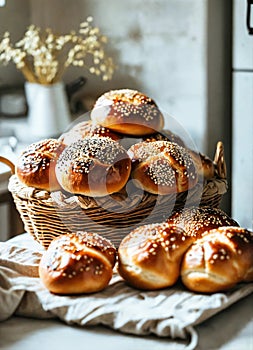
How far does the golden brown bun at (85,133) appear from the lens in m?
1.44

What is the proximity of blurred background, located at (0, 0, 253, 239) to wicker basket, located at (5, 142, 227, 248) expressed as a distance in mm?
1355

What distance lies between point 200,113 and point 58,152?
1433 mm

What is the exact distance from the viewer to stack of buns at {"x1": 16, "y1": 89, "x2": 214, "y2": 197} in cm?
129

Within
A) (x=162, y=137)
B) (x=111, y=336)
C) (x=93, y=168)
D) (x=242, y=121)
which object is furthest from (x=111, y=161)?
(x=242, y=121)

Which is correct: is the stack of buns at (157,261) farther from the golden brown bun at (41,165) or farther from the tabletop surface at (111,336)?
the golden brown bun at (41,165)

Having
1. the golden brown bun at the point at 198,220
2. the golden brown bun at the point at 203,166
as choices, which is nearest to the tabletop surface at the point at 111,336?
the golden brown bun at the point at 198,220

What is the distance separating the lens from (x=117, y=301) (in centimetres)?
112

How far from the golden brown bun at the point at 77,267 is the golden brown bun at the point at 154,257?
35 millimetres

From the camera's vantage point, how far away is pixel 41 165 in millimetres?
1346

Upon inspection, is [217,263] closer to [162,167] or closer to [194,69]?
[162,167]

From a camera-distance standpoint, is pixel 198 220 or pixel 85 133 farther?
pixel 85 133

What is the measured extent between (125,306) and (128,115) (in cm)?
54

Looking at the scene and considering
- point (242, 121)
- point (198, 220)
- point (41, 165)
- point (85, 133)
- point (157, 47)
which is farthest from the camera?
point (157, 47)

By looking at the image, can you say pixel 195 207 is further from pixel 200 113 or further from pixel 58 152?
pixel 200 113
